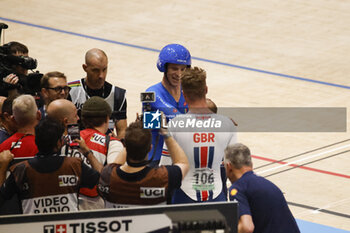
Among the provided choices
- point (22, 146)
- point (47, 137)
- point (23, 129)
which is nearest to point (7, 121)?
point (23, 129)

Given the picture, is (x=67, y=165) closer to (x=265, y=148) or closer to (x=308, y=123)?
(x=265, y=148)

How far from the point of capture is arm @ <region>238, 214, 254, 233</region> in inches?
232

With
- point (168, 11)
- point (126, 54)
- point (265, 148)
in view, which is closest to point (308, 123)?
point (265, 148)

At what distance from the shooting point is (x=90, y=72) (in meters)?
8.45

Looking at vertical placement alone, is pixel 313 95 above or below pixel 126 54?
below

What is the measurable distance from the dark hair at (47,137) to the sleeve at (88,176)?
0.30m

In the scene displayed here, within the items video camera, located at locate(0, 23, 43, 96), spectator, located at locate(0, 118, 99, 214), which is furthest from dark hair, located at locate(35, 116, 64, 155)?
video camera, located at locate(0, 23, 43, 96)

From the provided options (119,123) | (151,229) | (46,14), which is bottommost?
(151,229)

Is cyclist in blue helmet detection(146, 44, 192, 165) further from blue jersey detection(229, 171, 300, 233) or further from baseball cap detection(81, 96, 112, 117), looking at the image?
blue jersey detection(229, 171, 300, 233)

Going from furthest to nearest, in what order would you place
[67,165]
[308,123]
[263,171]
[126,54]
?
[126,54]
[308,123]
[263,171]
[67,165]

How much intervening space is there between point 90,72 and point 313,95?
703 cm

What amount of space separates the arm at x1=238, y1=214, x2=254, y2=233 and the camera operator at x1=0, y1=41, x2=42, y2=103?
11.9 feet

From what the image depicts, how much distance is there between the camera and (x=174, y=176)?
603 cm

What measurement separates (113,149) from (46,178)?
3.02 ft
